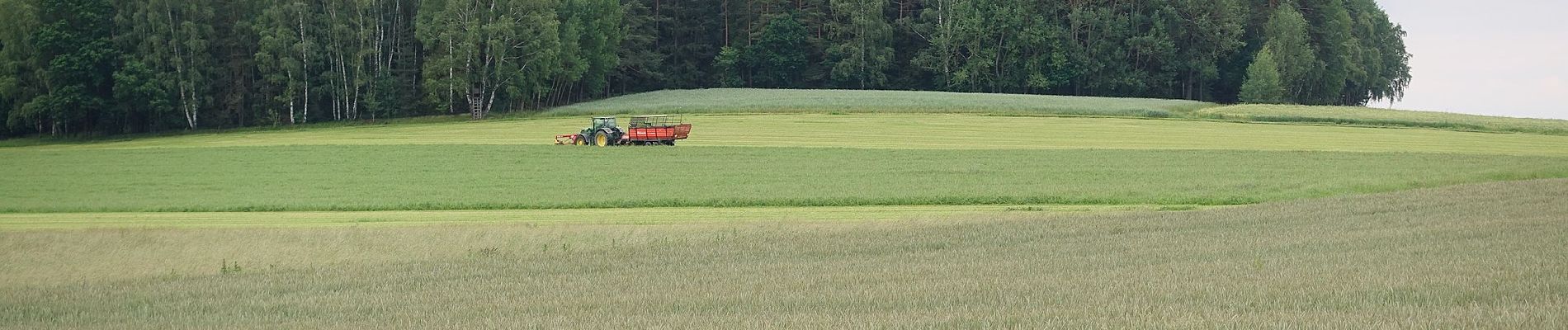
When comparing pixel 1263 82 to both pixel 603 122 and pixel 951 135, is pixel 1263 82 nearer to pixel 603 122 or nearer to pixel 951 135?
pixel 951 135

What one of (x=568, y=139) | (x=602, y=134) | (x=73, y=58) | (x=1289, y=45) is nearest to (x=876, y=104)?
(x=568, y=139)

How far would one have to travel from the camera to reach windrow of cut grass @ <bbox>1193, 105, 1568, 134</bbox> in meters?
61.8

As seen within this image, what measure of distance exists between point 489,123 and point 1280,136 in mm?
35580

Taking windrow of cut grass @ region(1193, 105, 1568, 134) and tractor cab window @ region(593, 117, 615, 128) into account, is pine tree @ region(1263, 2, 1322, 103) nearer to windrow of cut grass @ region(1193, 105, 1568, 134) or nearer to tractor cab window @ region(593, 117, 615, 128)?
windrow of cut grass @ region(1193, 105, 1568, 134)

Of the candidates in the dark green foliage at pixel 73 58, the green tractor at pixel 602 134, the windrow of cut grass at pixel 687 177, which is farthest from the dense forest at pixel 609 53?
the green tractor at pixel 602 134

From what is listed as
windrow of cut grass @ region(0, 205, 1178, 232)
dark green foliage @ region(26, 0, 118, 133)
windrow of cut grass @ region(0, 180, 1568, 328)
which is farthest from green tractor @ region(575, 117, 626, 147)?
dark green foliage @ region(26, 0, 118, 133)

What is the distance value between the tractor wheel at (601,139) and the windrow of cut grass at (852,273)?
25.5 meters

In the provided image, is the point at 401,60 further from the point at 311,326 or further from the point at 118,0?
the point at 311,326

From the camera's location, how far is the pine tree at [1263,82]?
90.4 meters

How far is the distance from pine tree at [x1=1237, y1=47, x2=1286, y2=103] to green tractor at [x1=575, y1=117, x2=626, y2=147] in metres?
54.6

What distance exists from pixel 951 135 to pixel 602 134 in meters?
14.5

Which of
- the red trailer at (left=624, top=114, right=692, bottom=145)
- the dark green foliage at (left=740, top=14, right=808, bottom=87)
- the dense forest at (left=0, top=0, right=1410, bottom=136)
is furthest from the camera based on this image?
the dark green foliage at (left=740, top=14, right=808, bottom=87)

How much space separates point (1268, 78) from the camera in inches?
3565

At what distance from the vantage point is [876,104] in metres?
74.4
